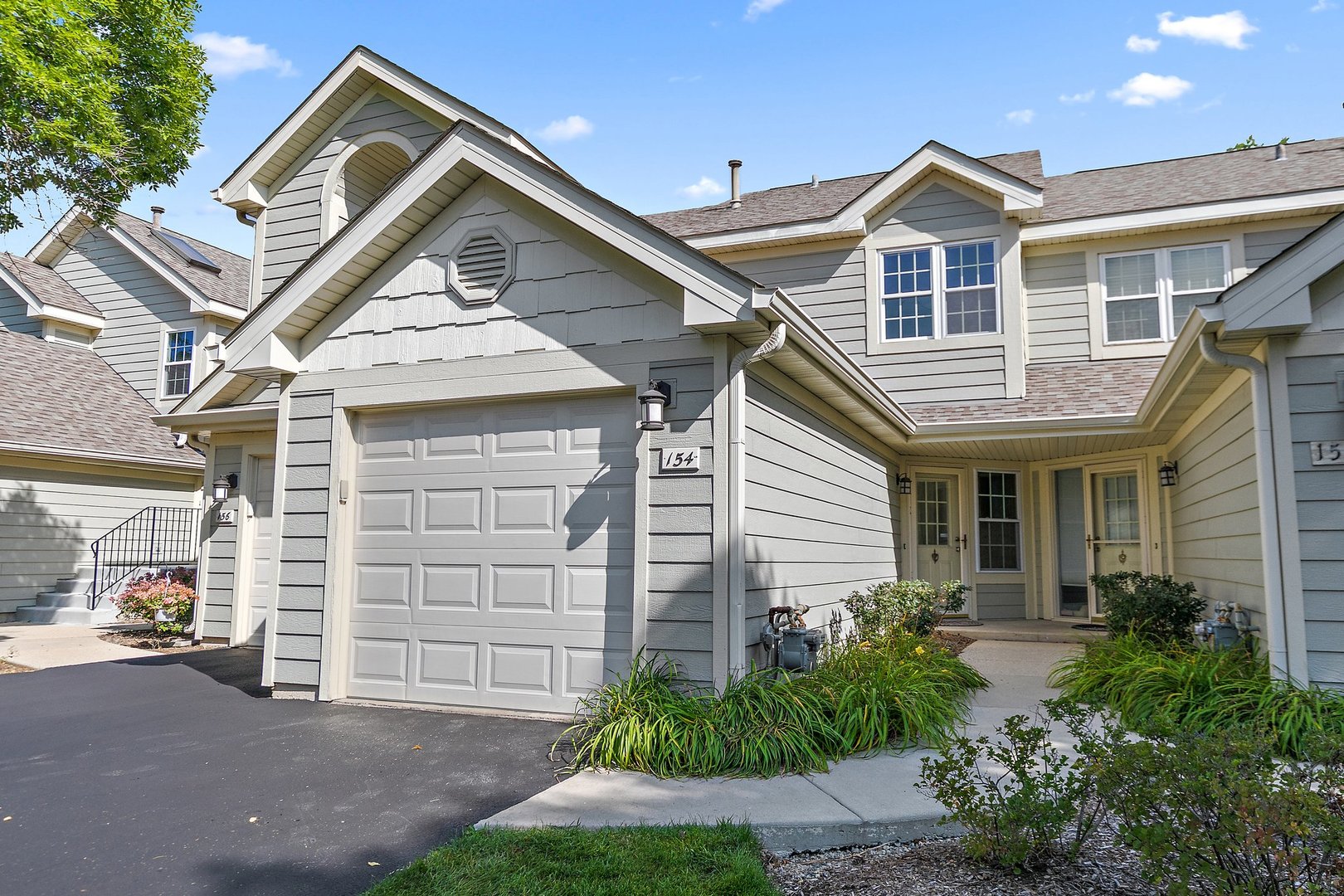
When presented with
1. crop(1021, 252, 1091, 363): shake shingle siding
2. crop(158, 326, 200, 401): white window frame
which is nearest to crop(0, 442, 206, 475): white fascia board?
crop(158, 326, 200, 401): white window frame

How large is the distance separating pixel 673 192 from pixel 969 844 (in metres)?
14.9

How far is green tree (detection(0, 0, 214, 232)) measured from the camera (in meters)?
9.12

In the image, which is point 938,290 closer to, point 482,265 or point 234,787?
point 482,265

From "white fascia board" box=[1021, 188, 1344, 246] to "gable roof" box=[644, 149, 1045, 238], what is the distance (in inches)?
49.8

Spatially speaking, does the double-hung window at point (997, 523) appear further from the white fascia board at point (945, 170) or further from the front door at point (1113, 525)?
the white fascia board at point (945, 170)

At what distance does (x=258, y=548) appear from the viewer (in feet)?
34.6

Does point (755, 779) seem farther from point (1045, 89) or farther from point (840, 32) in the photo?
point (1045, 89)

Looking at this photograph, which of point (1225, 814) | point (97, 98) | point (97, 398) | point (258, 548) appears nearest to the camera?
point (1225, 814)

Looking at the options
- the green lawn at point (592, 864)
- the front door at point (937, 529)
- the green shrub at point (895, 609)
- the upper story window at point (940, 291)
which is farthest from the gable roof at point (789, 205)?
the green lawn at point (592, 864)

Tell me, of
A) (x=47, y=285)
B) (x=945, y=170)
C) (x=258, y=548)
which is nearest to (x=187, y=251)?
(x=47, y=285)

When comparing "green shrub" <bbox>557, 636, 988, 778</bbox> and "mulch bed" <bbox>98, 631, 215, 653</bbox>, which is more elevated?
"green shrub" <bbox>557, 636, 988, 778</bbox>

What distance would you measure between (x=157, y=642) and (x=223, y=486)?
210 cm

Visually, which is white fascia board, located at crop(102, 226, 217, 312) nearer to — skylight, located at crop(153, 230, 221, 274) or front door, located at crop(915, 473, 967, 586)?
skylight, located at crop(153, 230, 221, 274)

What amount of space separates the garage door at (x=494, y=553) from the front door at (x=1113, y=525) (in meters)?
8.33
